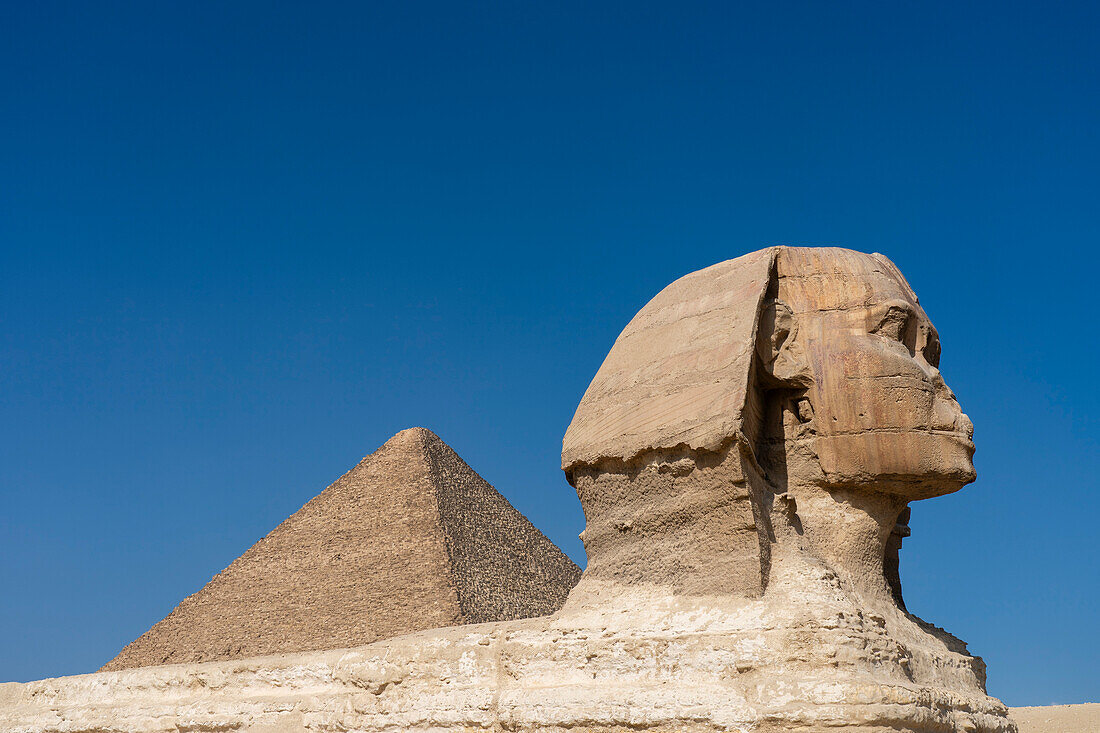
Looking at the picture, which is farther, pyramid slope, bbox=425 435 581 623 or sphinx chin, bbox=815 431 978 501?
pyramid slope, bbox=425 435 581 623

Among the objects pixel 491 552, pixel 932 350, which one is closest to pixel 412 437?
pixel 491 552

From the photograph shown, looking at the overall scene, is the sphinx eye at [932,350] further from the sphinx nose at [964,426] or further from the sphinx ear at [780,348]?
the sphinx ear at [780,348]

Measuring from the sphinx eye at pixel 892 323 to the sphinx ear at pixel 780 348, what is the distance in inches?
10.8

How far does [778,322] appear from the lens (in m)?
4.48

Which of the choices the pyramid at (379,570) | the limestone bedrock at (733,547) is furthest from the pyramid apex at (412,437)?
the limestone bedrock at (733,547)

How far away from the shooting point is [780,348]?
449 cm

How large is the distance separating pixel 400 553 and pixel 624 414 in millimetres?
71388

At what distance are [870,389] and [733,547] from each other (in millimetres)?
749

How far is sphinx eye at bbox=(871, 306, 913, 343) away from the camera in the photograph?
4.42 metres

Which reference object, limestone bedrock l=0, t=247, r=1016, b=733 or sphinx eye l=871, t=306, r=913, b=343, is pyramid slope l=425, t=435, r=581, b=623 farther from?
sphinx eye l=871, t=306, r=913, b=343

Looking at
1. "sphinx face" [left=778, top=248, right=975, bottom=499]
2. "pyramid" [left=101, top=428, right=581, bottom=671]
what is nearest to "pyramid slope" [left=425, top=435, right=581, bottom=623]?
"pyramid" [left=101, top=428, right=581, bottom=671]

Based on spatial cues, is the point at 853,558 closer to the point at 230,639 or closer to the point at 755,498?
the point at 755,498

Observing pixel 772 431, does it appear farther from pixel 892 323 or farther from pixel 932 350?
pixel 932 350

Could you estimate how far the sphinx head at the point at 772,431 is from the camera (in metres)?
4.16
